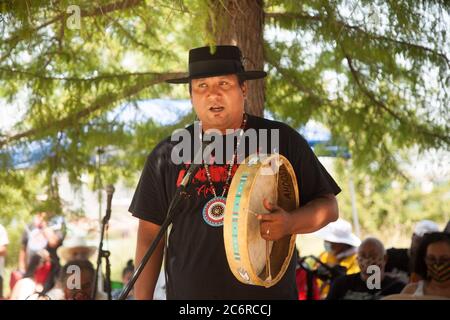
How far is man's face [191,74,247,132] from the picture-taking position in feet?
10.7

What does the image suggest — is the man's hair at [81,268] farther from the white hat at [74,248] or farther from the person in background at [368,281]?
the person in background at [368,281]

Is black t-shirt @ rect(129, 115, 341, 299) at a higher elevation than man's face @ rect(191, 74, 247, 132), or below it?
below

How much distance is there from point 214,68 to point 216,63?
0.03 m

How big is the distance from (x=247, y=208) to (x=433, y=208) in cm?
1163

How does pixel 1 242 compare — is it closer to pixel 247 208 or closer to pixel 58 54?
pixel 58 54

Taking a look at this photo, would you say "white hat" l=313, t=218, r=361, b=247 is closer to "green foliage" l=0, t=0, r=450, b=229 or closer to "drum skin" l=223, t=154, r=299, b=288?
"green foliage" l=0, t=0, r=450, b=229

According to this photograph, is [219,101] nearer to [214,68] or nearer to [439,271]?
[214,68]

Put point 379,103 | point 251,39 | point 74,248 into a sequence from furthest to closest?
point 74,248
point 379,103
point 251,39

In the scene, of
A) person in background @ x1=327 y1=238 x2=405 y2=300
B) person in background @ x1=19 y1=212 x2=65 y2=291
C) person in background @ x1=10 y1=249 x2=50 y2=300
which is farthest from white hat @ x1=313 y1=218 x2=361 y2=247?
person in background @ x1=10 y1=249 x2=50 y2=300

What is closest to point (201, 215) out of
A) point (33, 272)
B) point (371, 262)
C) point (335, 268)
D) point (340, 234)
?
point (371, 262)

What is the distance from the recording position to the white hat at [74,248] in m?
7.32

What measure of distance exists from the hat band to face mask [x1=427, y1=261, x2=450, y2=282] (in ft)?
5.67

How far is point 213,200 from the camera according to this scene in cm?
317

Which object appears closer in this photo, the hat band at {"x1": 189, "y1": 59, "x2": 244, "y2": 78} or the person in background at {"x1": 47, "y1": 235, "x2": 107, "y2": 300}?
the hat band at {"x1": 189, "y1": 59, "x2": 244, "y2": 78}
